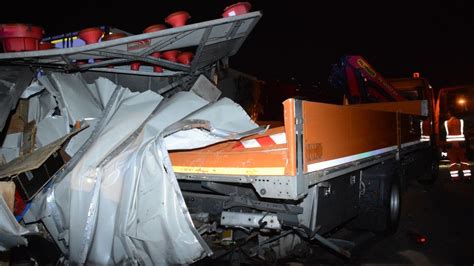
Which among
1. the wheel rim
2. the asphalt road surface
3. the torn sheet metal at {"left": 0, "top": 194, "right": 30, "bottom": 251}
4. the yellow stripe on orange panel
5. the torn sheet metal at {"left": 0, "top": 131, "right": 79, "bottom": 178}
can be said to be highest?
the torn sheet metal at {"left": 0, "top": 131, "right": 79, "bottom": 178}

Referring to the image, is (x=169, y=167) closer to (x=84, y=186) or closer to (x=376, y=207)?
(x=84, y=186)

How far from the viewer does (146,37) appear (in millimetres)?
3797

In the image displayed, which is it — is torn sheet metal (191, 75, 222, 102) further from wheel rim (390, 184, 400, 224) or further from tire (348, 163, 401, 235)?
Result: wheel rim (390, 184, 400, 224)

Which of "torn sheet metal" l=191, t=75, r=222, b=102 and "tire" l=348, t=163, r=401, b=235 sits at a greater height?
"torn sheet metal" l=191, t=75, r=222, b=102

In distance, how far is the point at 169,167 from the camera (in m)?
2.94

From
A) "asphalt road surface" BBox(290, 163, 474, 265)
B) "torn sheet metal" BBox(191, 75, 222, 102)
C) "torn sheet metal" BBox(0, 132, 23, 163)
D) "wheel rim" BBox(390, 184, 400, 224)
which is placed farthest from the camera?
"torn sheet metal" BBox(191, 75, 222, 102)

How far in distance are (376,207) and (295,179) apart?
2.39m

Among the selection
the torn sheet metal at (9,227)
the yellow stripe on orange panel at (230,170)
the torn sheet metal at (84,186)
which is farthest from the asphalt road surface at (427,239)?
the torn sheet metal at (9,227)

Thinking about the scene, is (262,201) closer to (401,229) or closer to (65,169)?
(65,169)

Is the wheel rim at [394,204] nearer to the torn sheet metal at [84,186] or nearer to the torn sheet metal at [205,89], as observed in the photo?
the torn sheet metal at [205,89]

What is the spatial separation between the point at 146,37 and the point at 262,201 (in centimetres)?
221

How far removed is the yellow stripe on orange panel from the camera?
2646 millimetres

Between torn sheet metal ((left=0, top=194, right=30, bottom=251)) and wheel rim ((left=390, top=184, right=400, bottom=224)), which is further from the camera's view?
wheel rim ((left=390, top=184, right=400, bottom=224))

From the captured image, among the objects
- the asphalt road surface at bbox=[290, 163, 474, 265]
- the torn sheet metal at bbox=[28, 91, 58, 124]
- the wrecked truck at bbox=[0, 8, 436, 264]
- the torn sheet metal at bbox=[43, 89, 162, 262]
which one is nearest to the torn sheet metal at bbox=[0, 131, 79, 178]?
the wrecked truck at bbox=[0, 8, 436, 264]
